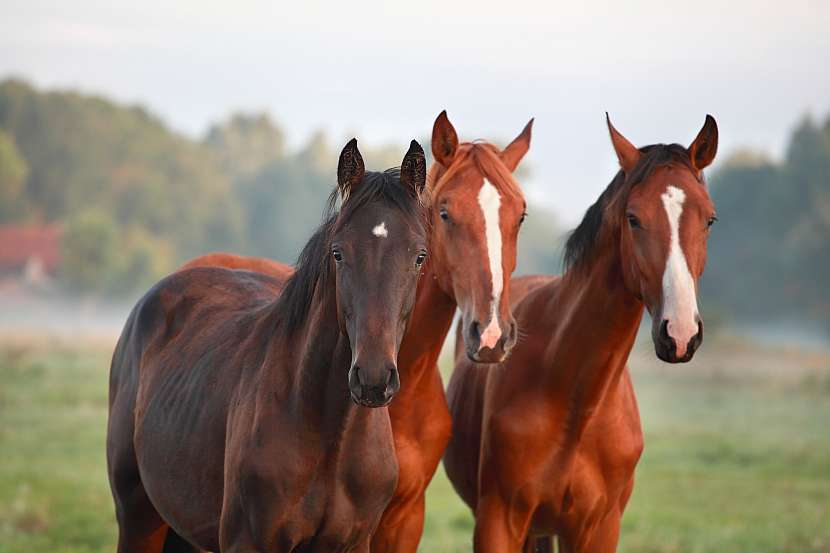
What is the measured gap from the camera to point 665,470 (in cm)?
1479

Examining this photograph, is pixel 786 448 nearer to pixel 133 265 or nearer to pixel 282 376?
pixel 282 376

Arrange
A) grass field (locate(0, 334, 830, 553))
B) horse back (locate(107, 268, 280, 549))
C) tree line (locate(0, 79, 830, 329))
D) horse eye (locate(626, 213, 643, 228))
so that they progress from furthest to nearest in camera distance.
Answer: tree line (locate(0, 79, 830, 329))
grass field (locate(0, 334, 830, 553))
horse eye (locate(626, 213, 643, 228))
horse back (locate(107, 268, 280, 549))

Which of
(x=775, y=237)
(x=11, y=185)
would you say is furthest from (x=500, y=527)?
(x=11, y=185)

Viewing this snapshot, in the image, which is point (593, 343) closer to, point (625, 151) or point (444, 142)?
point (625, 151)

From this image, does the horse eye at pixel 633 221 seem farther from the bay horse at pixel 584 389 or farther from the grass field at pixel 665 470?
the grass field at pixel 665 470

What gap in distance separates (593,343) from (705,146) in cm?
105

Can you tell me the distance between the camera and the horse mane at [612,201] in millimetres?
5012

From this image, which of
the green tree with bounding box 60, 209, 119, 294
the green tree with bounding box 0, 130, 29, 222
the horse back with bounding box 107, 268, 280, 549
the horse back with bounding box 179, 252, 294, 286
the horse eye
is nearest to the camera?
the horse back with bounding box 107, 268, 280, 549

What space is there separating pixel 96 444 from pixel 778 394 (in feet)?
55.8

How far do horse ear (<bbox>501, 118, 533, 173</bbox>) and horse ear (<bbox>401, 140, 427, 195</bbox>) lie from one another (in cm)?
118

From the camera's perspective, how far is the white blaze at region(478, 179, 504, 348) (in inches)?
175

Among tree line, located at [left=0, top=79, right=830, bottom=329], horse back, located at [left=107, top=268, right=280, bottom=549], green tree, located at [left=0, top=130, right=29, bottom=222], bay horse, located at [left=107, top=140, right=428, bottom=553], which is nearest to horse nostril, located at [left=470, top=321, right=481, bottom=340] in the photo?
bay horse, located at [left=107, top=140, right=428, bottom=553]

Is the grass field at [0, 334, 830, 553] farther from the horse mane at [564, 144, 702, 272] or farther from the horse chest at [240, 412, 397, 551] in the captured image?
the horse chest at [240, 412, 397, 551]

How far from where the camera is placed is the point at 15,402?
19641 millimetres
